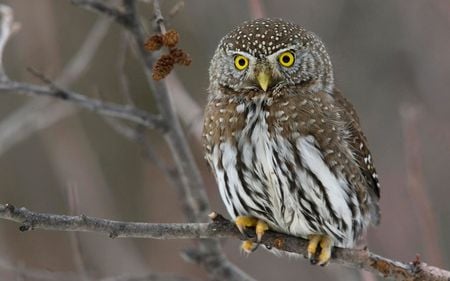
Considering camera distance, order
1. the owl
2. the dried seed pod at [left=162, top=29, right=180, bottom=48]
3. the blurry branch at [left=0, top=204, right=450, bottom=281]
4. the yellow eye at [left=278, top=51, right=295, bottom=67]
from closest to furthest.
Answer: the blurry branch at [left=0, top=204, right=450, bottom=281]
the dried seed pod at [left=162, top=29, right=180, bottom=48]
the owl
the yellow eye at [left=278, top=51, right=295, bottom=67]

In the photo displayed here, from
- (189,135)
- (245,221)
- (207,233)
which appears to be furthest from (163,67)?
(189,135)

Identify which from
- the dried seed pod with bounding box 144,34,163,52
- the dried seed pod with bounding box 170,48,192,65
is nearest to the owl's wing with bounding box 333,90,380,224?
the dried seed pod with bounding box 170,48,192,65

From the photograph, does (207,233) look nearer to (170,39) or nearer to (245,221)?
(245,221)

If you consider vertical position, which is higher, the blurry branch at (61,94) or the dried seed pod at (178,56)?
the dried seed pod at (178,56)

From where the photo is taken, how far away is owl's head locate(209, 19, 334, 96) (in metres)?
4.13

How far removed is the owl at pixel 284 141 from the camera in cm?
403

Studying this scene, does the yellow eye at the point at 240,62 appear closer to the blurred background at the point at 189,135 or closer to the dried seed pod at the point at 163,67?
the dried seed pod at the point at 163,67

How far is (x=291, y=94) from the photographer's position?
4168mm

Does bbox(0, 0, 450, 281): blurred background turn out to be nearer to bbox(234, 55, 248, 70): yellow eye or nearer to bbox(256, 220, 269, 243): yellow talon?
bbox(256, 220, 269, 243): yellow talon

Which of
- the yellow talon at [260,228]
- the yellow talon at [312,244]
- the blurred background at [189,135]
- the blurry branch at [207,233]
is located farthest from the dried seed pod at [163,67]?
the blurred background at [189,135]

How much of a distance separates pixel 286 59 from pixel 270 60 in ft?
0.41

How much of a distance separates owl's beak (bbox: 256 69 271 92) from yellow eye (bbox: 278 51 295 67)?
0.13 metres

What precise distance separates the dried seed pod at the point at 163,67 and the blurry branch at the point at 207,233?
62 cm

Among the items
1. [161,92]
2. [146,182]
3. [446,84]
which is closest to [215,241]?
[161,92]
